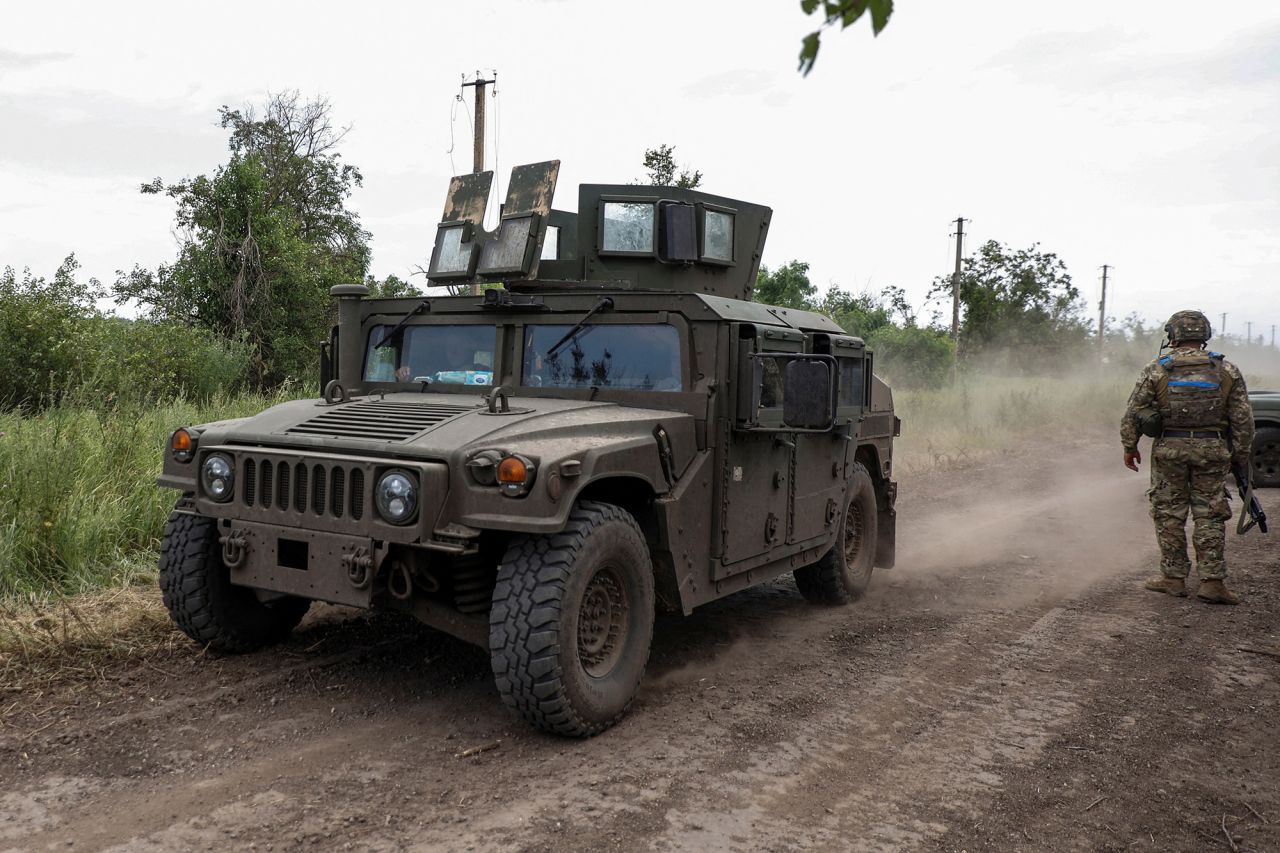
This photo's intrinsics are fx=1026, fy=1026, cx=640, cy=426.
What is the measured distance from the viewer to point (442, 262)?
592cm

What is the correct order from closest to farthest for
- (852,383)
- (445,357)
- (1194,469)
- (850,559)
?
(445,357) < (852,383) < (850,559) < (1194,469)

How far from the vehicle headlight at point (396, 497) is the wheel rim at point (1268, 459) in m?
10.7

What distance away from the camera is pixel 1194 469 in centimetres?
670

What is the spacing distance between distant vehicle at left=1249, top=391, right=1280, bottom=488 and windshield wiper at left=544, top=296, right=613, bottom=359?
9.29 meters

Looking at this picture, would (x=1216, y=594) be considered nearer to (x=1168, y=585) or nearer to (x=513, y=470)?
(x=1168, y=585)

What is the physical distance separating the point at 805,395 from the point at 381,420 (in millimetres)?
1827

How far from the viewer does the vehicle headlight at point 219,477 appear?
415cm

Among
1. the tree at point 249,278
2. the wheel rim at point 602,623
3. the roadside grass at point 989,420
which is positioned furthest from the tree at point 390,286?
the wheel rim at point 602,623

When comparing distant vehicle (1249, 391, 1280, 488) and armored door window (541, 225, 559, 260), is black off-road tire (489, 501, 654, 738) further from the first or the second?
distant vehicle (1249, 391, 1280, 488)

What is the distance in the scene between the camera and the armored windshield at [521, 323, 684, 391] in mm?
4812

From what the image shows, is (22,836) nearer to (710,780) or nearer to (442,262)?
(710,780)

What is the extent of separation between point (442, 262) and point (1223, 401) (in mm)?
5030

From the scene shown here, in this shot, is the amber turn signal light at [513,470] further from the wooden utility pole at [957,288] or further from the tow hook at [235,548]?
the wooden utility pole at [957,288]

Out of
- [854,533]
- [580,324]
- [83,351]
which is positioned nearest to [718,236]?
[580,324]
